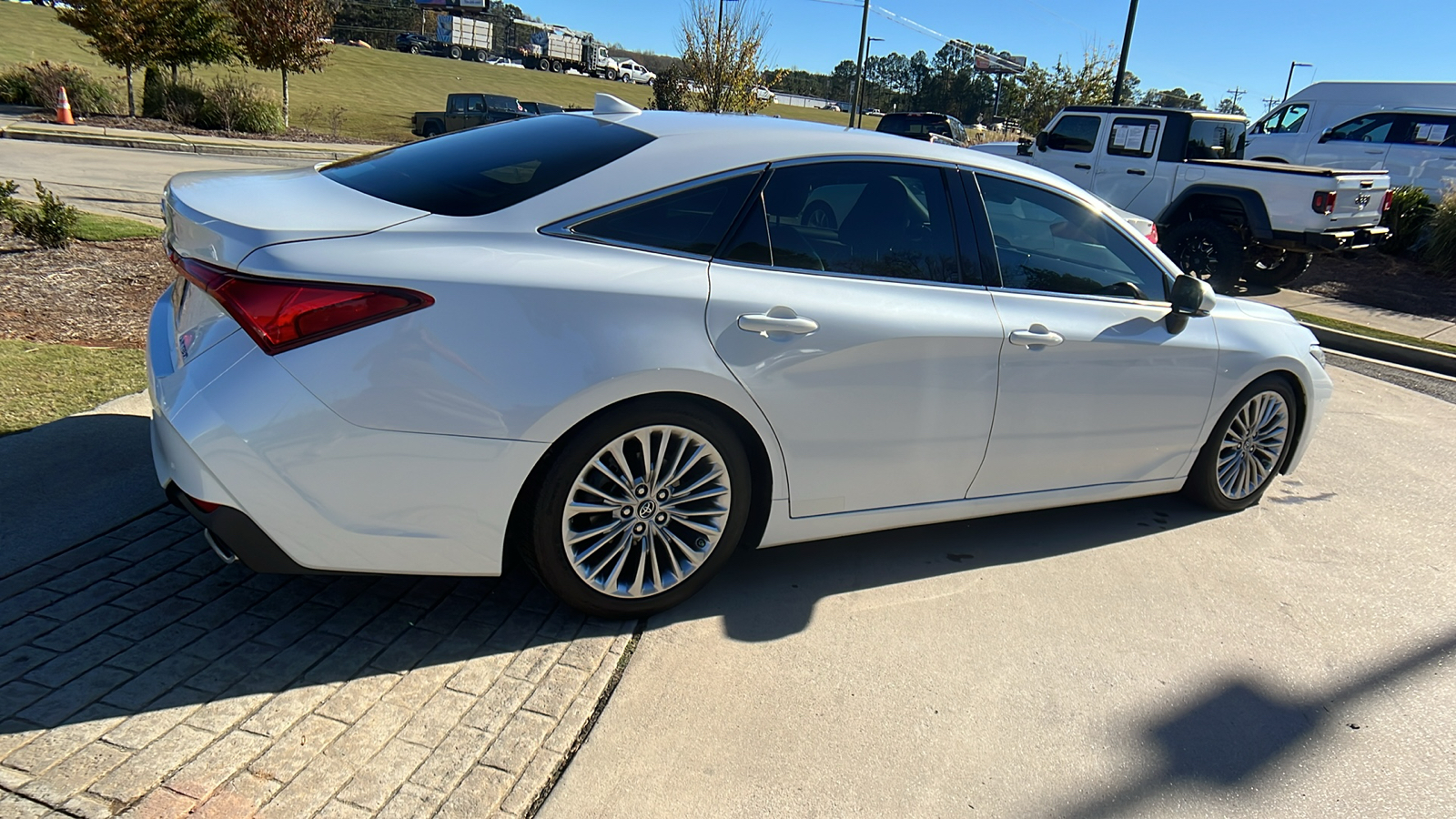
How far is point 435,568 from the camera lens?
287 centimetres

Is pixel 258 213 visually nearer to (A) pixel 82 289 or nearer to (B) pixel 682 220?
(B) pixel 682 220

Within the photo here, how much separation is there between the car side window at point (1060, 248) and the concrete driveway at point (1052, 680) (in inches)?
46.3

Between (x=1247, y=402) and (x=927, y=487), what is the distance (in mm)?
1947

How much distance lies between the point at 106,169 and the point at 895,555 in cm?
1495

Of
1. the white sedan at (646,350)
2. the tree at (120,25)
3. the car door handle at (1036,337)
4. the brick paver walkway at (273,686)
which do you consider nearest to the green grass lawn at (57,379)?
the brick paver walkway at (273,686)

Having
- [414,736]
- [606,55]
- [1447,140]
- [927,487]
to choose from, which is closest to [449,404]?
[414,736]

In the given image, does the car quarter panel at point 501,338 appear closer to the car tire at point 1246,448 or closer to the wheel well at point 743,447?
the wheel well at point 743,447

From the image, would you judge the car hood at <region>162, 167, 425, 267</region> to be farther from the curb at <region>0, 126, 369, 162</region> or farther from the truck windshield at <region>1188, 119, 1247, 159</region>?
the curb at <region>0, 126, 369, 162</region>

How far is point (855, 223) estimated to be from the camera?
3562mm

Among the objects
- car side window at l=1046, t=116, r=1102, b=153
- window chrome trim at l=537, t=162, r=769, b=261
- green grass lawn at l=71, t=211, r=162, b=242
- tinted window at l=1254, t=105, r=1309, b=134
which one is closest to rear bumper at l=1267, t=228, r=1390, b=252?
car side window at l=1046, t=116, r=1102, b=153

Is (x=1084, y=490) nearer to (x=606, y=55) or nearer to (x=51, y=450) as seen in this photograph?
(x=51, y=450)

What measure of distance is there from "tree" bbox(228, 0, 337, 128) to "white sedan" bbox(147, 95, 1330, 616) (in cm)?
2562

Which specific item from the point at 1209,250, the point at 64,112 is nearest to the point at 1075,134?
the point at 1209,250

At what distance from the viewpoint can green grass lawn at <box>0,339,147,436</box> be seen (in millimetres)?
4379
